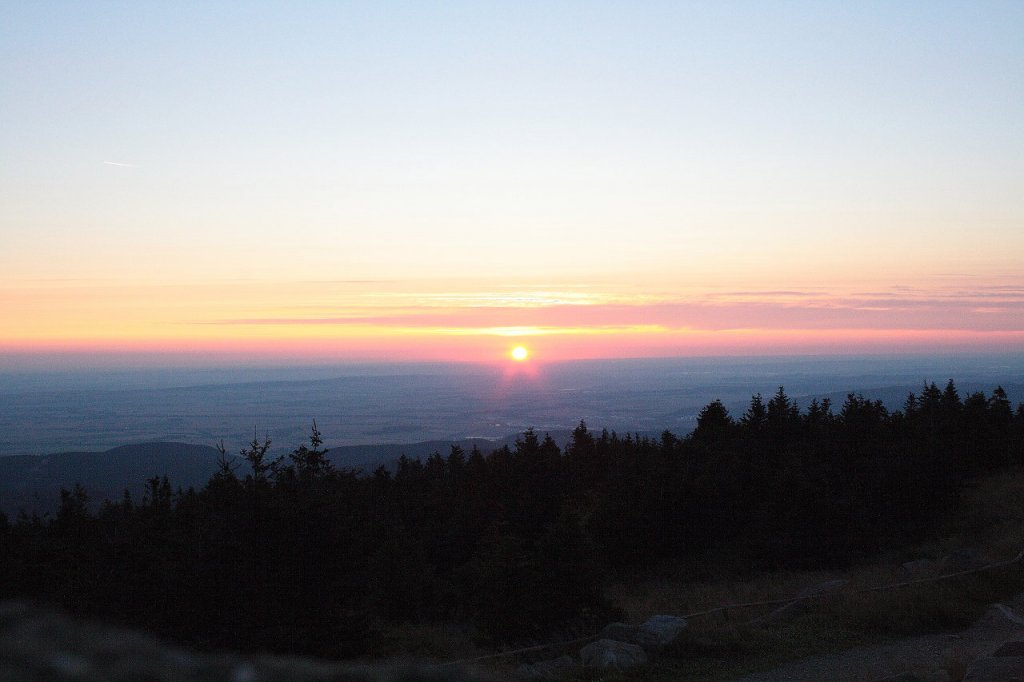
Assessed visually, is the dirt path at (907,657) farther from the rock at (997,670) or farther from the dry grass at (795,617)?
the rock at (997,670)

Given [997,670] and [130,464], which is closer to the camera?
[997,670]

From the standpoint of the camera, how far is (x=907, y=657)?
28.3ft

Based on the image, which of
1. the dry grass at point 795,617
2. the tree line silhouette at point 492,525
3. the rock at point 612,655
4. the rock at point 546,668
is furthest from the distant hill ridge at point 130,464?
the rock at point 612,655

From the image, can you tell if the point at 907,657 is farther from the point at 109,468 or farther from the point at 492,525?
the point at 109,468

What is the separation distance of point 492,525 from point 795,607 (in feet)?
16.5

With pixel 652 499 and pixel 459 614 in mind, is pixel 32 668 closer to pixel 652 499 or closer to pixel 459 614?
pixel 459 614

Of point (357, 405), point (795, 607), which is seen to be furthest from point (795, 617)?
point (357, 405)

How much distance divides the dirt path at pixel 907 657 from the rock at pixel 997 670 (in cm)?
34

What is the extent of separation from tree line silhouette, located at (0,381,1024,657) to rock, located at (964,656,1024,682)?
4856 millimetres

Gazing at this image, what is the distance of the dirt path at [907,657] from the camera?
7789 mm

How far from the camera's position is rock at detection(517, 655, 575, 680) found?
7.96 m

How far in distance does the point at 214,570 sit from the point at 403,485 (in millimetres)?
20965

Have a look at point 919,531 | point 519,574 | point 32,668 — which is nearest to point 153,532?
point 519,574

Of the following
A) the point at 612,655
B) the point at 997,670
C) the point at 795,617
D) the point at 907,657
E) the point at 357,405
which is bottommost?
the point at 357,405
